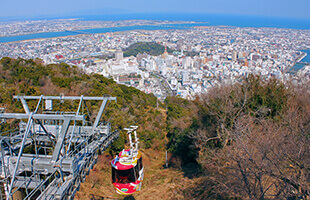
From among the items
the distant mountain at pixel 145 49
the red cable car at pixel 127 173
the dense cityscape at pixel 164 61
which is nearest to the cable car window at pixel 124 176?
the red cable car at pixel 127 173

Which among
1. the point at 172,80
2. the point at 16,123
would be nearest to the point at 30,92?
the point at 16,123

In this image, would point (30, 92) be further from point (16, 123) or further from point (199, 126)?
point (199, 126)

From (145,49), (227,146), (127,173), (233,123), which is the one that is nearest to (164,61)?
(145,49)

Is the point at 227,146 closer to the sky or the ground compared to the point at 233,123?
closer to the ground

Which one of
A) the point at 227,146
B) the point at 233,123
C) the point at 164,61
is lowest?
the point at 164,61

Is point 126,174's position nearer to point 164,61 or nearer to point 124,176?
point 124,176

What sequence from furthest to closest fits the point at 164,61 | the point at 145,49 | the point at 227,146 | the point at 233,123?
the point at 145,49, the point at 164,61, the point at 233,123, the point at 227,146

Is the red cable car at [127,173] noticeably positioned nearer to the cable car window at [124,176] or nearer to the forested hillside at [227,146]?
the cable car window at [124,176]

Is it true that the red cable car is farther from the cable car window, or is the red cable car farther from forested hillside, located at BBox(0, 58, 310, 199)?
forested hillside, located at BBox(0, 58, 310, 199)
